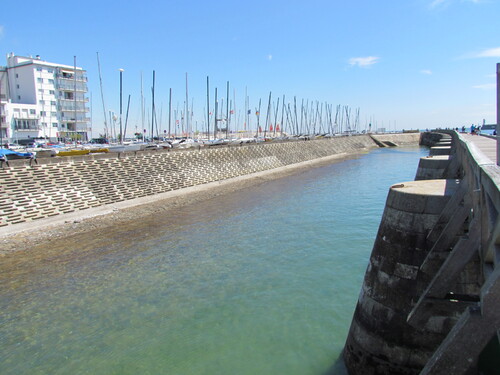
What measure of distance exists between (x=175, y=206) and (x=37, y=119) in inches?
2520

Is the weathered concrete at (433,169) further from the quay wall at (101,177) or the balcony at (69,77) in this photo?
the balcony at (69,77)

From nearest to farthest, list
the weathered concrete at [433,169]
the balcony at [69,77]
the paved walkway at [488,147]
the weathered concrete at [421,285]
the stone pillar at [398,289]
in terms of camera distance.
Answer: the weathered concrete at [421,285] → the stone pillar at [398,289] → the paved walkway at [488,147] → the weathered concrete at [433,169] → the balcony at [69,77]

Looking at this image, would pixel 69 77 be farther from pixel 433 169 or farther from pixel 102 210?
pixel 433 169

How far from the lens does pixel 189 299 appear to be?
1512cm

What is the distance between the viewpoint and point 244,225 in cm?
2677

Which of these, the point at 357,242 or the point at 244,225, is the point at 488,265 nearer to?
the point at 357,242

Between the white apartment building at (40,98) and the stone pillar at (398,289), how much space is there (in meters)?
80.7

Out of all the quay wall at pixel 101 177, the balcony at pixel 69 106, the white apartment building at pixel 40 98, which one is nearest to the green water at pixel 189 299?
the quay wall at pixel 101 177

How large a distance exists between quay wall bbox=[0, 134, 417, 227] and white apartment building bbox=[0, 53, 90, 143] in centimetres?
4403

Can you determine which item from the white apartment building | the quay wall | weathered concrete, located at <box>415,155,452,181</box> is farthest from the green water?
the white apartment building

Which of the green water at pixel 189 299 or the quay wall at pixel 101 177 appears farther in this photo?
the quay wall at pixel 101 177

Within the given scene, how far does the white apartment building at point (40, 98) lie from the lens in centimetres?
8056

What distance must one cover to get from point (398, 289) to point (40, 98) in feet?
303

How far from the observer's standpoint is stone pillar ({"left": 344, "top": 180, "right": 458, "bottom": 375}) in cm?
817
